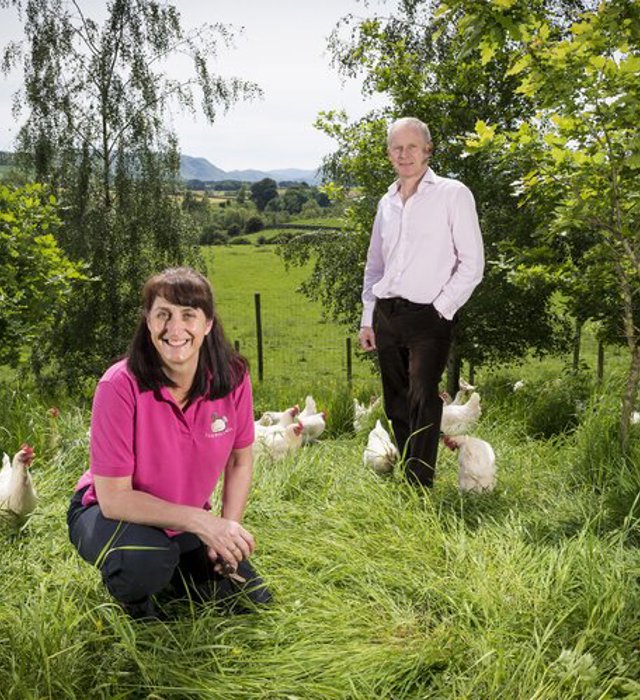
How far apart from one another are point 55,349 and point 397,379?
259 inches

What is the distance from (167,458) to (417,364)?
1684 millimetres

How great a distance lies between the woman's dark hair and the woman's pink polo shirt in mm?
39

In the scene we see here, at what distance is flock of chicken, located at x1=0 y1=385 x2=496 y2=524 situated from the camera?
3.55 m

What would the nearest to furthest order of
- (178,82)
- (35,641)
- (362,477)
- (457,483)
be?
(35,641) → (362,477) → (457,483) → (178,82)

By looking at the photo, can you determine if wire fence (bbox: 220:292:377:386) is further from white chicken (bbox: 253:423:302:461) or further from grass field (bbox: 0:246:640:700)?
grass field (bbox: 0:246:640:700)

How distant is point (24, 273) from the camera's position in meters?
5.32

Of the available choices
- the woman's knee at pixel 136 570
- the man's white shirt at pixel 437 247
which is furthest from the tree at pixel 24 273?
the woman's knee at pixel 136 570

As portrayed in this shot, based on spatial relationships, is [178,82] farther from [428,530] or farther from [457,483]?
[428,530]

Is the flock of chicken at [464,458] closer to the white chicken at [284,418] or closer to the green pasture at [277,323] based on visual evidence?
the white chicken at [284,418]

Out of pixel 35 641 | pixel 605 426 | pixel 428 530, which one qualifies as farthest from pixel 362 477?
pixel 35 641

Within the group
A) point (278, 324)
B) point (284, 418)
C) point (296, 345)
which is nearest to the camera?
point (284, 418)

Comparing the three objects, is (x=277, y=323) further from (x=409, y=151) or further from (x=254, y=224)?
(x=409, y=151)

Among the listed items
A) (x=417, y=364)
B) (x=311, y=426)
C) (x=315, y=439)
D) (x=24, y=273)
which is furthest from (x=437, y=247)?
(x=24, y=273)

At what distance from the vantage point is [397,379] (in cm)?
414
